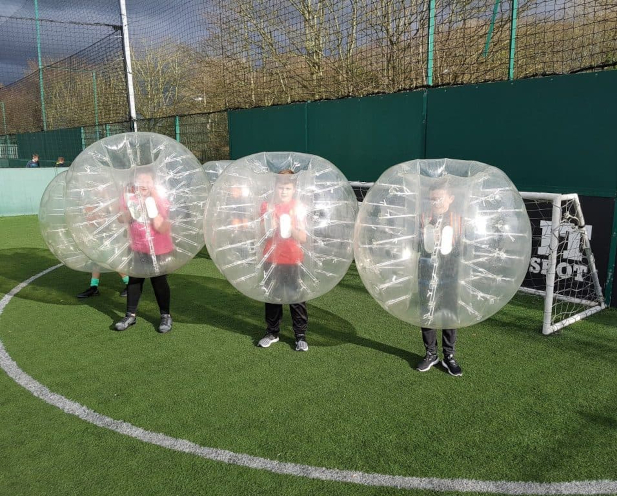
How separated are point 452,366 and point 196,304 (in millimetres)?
3299

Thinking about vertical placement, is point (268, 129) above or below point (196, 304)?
above

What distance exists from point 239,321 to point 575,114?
15.0 ft

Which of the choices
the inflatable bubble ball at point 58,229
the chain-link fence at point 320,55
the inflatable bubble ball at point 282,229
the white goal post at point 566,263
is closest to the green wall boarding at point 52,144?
the chain-link fence at point 320,55

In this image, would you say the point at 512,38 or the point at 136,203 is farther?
the point at 512,38

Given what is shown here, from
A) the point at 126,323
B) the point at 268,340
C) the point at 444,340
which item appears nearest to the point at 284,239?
the point at 268,340

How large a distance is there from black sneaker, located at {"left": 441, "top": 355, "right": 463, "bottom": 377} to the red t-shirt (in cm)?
151

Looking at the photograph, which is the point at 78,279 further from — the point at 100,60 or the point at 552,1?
the point at 100,60

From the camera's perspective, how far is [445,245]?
312cm

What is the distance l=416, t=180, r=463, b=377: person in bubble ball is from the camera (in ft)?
10.2

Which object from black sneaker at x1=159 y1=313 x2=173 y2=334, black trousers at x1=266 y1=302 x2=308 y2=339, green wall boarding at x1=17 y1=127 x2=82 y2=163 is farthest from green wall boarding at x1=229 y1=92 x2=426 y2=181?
green wall boarding at x1=17 y1=127 x2=82 y2=163

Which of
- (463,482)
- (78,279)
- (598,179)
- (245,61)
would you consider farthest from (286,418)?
(245,61)

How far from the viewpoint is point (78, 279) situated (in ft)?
24.5

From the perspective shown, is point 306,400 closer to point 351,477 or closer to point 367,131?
point 351,477

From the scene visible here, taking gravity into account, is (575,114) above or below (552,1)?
below
